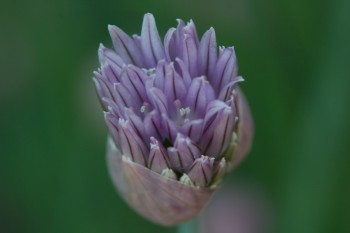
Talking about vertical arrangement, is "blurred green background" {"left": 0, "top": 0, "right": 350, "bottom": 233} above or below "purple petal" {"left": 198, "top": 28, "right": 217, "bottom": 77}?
below

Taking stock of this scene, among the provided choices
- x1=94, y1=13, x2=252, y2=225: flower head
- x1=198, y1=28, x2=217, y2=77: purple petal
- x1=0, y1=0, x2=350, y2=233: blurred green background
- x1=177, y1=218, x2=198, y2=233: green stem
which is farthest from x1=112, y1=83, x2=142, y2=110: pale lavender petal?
x1=0, y1=0, x2=350, y2=233: blurred green background

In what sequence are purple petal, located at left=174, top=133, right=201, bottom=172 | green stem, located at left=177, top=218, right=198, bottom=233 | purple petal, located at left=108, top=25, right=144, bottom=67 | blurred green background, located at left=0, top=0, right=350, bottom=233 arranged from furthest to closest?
blurred green background, located at left=0, top=0, right=350, bottom=233
green stem, located at left=177, top=218, right=198, bottom=233
purple petal, located at left=108, top=25, right=144, bottom=67
purple petal, located at left=174, top=133, right=201, bottom=172

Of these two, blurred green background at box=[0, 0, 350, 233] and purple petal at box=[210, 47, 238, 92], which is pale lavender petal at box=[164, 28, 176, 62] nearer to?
purple petal at box=[210, 47, 238, 92]

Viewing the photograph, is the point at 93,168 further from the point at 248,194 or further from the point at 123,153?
the point at 123,153

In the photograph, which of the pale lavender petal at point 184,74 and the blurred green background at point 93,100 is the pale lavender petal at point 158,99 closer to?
the pale lavender petal at point 184,74

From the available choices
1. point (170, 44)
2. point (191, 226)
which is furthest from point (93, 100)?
point (170, 44)

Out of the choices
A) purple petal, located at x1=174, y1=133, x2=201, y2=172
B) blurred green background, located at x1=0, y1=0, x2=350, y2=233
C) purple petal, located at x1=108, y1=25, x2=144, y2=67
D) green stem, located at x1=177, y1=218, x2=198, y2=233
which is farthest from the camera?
blurred green background, located at x1=0, y1=0, x2=350, y2=233

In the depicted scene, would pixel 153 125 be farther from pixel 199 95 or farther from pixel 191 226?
pixel 191 226
